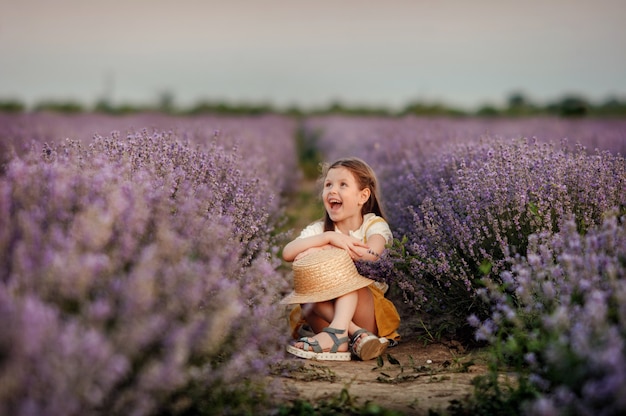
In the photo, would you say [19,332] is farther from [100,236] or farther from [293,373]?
[293,373]

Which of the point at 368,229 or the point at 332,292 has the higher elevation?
the point at 368,229

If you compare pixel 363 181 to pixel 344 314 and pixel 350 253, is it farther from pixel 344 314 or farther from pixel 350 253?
pixel 344 314

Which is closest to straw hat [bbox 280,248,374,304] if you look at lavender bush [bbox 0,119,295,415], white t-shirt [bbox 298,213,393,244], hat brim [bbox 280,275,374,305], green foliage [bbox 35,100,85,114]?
hat brim [bbox 280,275,374,305]

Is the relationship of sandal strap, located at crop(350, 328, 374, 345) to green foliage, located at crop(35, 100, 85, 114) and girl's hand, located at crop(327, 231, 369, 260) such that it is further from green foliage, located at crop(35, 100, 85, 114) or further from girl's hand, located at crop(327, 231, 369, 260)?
green foliage, located at crop(35, 100, 85, 114)

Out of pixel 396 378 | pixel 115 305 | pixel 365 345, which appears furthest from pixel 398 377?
pixel 115 305

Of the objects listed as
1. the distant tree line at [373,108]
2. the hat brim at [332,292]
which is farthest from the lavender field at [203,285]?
the distant tree line at [373,108]

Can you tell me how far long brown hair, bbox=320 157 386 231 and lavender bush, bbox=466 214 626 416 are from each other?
49.6 inches

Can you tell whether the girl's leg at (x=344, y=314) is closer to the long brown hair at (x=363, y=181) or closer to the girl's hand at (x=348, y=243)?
the girl's hand at (x=348, y=243)

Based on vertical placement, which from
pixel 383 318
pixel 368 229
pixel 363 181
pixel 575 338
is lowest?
pixel 383 318

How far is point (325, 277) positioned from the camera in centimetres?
340

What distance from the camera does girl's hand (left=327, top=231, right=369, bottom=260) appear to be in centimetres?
360

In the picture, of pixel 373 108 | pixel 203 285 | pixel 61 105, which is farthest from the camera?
pixel 373 108

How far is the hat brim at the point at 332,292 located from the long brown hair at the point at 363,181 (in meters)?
0.53

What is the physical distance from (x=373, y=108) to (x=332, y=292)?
102 ft
